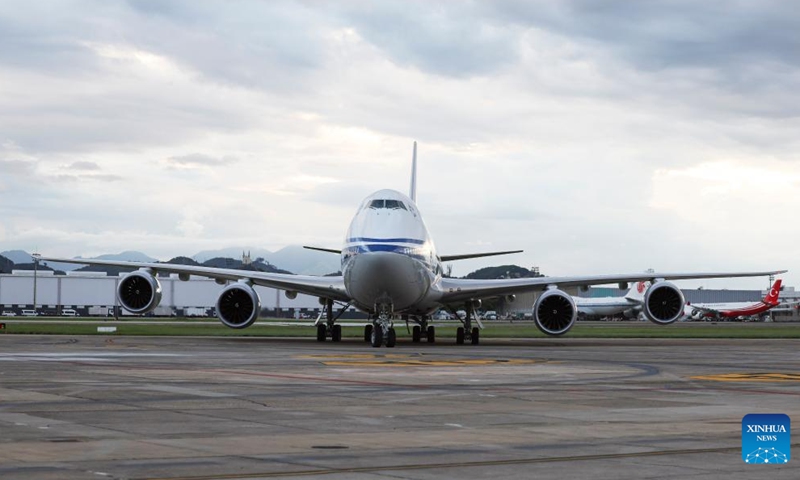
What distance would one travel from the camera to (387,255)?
3812 centimetres

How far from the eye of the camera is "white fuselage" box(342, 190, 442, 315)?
38.4 m

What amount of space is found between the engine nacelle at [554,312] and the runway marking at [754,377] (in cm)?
1860

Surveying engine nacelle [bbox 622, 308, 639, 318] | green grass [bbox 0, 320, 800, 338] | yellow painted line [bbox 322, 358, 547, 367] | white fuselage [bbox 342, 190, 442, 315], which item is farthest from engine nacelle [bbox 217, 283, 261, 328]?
engine nacelle [bbox 622, 308, 639, 318]

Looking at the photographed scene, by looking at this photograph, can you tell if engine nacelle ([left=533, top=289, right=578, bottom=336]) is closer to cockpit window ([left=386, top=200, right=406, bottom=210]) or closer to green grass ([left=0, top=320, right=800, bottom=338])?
cockpit window ([left=386, top=200, right=406, bottom=210])

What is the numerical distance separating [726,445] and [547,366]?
15.2 meters

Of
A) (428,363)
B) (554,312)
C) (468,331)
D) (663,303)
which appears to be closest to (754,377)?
(428,363)

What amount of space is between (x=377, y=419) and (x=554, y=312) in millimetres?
29918

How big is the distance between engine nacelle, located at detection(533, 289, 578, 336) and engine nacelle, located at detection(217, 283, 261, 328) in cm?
1099

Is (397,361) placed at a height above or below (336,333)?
below

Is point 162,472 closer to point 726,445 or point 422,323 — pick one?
point 726,445

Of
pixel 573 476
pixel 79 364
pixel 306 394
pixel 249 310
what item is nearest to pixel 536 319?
pixel 249 310

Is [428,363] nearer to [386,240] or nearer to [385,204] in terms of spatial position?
[386,240]

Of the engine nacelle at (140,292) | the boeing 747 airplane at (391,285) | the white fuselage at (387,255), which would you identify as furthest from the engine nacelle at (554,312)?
the engine nacelle at (140,292)

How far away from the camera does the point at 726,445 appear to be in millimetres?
12039
